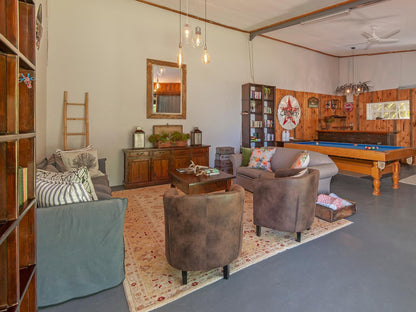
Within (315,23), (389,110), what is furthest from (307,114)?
(315,23)

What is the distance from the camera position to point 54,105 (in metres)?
4.44

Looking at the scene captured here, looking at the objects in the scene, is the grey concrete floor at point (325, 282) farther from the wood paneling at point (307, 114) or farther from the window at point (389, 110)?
the window at point (389, 110)

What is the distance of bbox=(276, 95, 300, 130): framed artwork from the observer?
779 cm

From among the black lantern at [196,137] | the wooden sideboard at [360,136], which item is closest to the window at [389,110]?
the wooden sideboard at [360,136]

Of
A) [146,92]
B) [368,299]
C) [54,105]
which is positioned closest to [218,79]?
[146,92]

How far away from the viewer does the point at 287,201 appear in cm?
261

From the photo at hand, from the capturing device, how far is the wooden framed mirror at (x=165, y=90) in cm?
536

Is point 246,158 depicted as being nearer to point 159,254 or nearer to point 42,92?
point 159,254

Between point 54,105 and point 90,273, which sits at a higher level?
point 54,105

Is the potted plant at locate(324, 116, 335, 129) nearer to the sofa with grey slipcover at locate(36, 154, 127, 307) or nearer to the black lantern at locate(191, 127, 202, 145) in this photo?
the black lantern at locate(191, 127, 202, 145)

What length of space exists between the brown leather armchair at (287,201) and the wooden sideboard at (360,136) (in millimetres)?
5845

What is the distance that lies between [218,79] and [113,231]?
17.1ft

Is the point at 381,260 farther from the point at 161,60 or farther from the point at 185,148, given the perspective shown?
the point at 161,60

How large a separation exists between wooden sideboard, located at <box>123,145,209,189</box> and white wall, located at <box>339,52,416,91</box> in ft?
23.4
